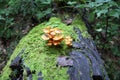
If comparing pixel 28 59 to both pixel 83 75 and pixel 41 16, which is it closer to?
pixel 83 75

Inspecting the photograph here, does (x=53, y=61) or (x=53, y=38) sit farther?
(x=53, y=38)

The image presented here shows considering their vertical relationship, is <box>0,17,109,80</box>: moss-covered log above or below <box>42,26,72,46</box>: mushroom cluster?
below

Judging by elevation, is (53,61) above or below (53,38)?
below

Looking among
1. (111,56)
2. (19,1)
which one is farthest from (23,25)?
(111,56)

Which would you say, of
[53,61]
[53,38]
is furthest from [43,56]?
[53,38]

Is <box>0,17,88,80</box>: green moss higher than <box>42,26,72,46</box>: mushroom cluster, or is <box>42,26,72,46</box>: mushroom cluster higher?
<box>42,26,72,46</box>: mushroom cluster

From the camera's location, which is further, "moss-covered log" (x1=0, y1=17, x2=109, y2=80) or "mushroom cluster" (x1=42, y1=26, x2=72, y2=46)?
"mushroom cluster" (x1=42, y1=26, x2=72, y2=46)

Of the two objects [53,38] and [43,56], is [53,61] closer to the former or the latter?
[43,56]

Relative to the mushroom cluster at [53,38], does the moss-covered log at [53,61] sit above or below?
below
